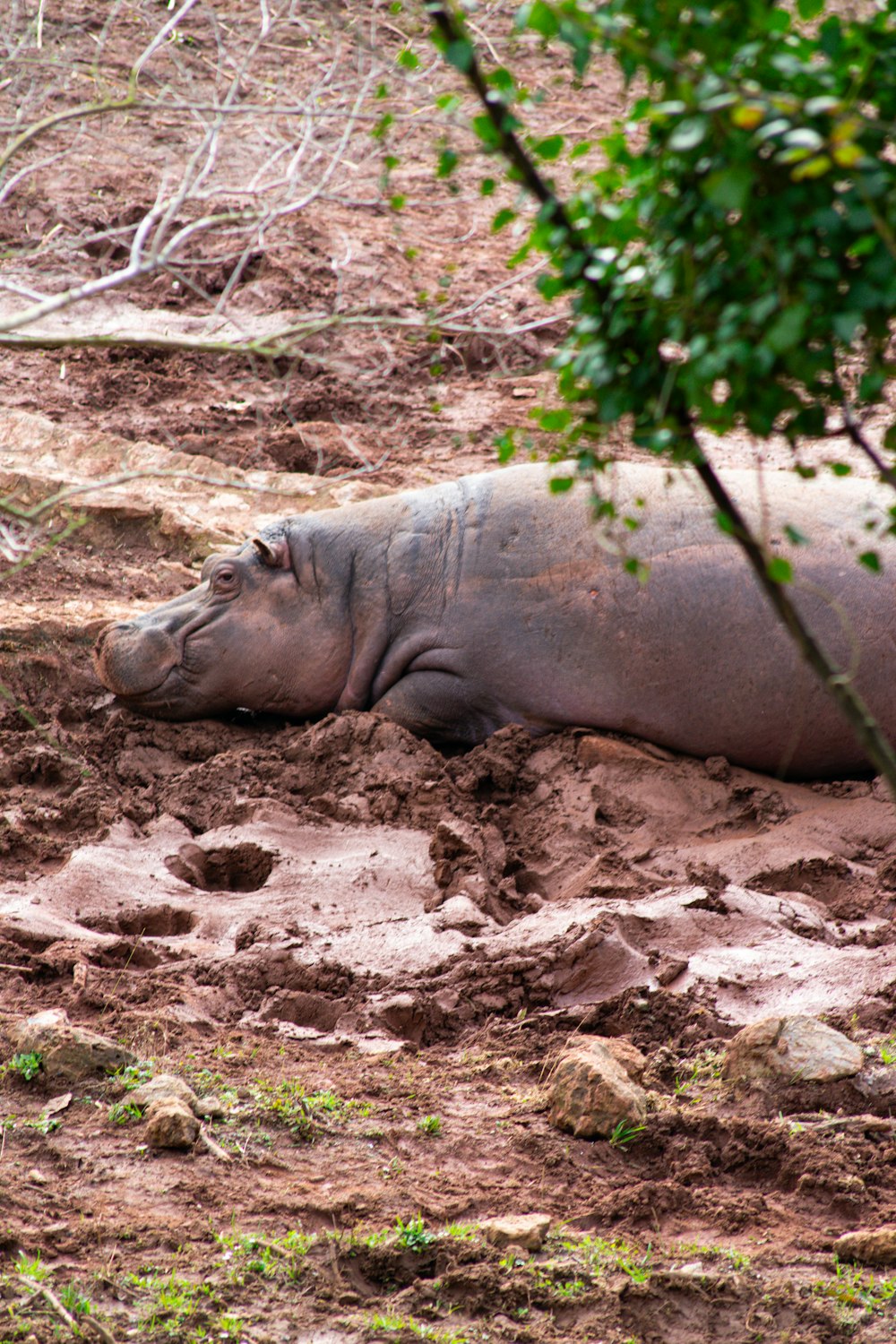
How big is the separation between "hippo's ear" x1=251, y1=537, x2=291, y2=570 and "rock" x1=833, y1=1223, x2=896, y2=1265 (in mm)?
4359

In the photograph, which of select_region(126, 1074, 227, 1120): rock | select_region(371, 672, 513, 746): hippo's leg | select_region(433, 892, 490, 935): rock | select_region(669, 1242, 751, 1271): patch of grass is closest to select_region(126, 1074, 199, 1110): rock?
select_region(126, 1074, 227, 1120): rock

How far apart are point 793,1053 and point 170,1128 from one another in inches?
63.6

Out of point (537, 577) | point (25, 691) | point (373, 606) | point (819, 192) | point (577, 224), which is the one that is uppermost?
point (819, 192)

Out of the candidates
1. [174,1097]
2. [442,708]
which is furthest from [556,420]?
[442,708]

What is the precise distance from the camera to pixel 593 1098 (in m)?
3.45

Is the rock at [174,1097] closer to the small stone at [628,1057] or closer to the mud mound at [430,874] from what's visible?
the mud mound at [430,874]

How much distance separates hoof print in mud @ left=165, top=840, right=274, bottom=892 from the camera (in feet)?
16.9

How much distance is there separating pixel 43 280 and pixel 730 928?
7077mm

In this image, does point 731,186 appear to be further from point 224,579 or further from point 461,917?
point 224,579

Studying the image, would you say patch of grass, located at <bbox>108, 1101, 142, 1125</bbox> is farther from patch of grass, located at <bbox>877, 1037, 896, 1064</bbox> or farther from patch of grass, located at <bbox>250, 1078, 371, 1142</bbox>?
patch of grass, located at <bbox>877, 1037, 896, 1064</bbox>

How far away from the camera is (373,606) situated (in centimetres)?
653

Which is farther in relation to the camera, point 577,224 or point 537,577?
point 537,577

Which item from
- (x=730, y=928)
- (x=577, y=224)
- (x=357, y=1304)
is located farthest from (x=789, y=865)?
A: (x=577, y=224)

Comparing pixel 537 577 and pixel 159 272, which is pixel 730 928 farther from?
pixel 159 272
